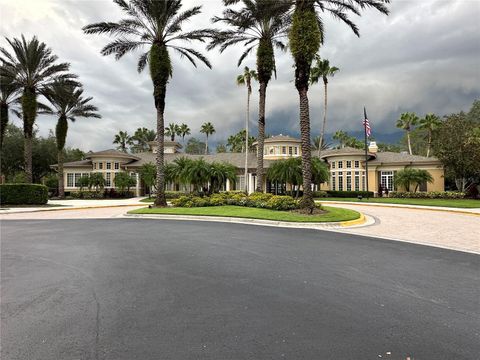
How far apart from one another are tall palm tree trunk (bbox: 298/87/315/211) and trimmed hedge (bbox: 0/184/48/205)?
26.0 meters

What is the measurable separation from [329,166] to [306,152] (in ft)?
89.6

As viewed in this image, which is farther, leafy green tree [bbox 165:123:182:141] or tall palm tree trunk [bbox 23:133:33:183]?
leafy green tree [bbox 165:123:182:141]

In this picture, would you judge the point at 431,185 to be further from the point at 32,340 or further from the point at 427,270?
the point at 32,340

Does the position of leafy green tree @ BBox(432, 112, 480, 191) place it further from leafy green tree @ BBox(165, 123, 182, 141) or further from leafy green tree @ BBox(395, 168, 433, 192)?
leafy green tree @ BBox(165, 123, 182, 141)

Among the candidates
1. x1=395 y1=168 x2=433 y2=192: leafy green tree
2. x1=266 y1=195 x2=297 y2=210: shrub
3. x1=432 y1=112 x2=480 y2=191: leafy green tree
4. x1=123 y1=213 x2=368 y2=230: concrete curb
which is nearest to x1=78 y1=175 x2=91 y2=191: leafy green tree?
x1=123 y1=213 x2=368 y2=230: concrete curb

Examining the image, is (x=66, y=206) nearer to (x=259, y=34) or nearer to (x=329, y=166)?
(x=259, y=34)

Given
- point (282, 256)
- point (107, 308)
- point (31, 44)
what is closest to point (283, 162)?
point (282, 256)

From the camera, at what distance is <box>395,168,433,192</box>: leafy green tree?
36.0m

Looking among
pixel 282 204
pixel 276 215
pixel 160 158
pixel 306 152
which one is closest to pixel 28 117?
pixel 160 158

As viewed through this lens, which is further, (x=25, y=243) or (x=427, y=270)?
(x=25, y=243)

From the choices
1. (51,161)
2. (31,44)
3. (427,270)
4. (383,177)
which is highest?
(31,44)

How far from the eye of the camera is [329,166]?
141ft

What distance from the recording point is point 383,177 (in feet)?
135

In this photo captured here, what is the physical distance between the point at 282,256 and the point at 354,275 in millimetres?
2073
